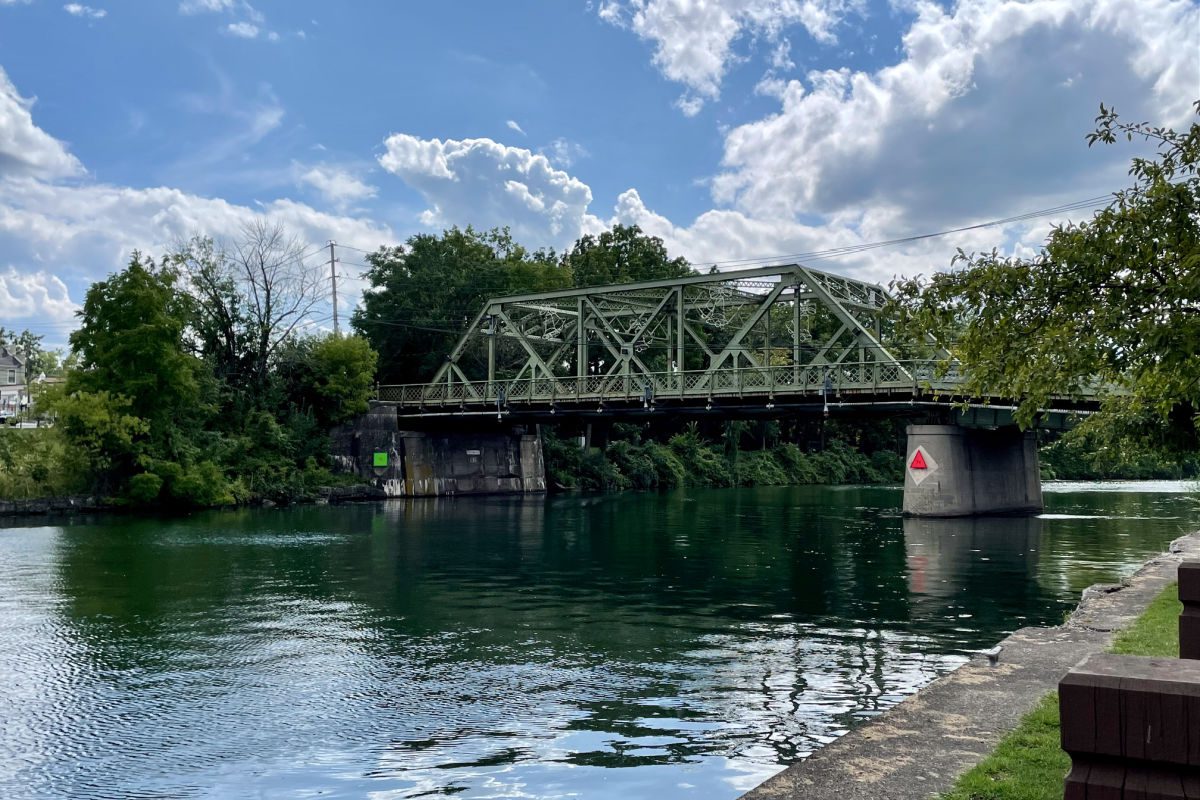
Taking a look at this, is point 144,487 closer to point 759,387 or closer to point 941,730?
point 759,387

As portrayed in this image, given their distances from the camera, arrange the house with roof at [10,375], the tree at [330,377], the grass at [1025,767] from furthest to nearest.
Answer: the house with roof at [10,375], the tree at [330,377], the grass at [1025,767]

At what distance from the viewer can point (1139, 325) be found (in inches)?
404

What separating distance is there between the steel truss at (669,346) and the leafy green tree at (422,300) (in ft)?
9.34

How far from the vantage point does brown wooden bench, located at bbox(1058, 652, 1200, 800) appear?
14.2 feet

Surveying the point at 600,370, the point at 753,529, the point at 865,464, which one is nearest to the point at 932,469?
the point at 753,529

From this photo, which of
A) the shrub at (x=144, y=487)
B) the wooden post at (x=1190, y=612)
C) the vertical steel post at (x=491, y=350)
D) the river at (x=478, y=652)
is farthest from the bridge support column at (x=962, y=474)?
the wooden post at (x=1190, y=612)

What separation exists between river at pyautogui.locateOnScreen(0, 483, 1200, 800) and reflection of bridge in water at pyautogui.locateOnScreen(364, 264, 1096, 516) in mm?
10795

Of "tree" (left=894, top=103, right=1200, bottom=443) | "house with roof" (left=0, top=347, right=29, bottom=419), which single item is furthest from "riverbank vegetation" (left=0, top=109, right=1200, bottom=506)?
"house with roof" (left=0, top=347, right=29, bottom=419)

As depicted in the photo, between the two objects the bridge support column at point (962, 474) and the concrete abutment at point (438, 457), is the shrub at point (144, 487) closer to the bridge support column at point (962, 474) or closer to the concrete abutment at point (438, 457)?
the concrete abutment at point (438, 457)

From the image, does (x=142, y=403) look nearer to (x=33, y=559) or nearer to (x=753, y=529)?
(x=33, y=559)

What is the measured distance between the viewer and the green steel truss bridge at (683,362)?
51.9 meters

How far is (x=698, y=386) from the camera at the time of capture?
58531 millimetres

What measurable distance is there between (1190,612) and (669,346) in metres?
57.1

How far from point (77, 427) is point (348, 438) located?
18.5 m
